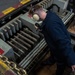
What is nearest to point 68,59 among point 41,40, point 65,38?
point 65,38

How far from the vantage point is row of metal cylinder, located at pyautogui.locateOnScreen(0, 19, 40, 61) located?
4.13 ft

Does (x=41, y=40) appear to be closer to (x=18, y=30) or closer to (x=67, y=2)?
(x=18, y=30)

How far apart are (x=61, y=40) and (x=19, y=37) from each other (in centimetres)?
42

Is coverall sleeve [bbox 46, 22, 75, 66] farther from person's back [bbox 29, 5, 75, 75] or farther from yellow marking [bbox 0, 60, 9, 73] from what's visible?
yellow marking [bbox 0, 60, 9, 73]

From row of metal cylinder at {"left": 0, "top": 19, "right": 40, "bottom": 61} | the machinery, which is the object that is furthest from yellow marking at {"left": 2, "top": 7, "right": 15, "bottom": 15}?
row of metal cylinder at {"left": 0, "top": 19, "right": 40, "bottom": 61}

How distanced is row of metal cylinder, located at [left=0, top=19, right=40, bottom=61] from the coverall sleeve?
0.23 m

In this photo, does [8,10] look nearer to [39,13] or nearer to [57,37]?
Result: [39,13]

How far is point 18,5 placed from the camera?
1.39 metres

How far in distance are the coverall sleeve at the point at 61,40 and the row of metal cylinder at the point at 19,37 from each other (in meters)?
0.23

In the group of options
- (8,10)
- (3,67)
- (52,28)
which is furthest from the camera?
(8,10)

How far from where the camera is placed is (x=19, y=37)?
1.37m

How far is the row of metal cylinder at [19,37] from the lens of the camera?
126 centimetres

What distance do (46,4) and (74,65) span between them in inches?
29.8

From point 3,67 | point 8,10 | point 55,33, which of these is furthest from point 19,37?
point 3,67
